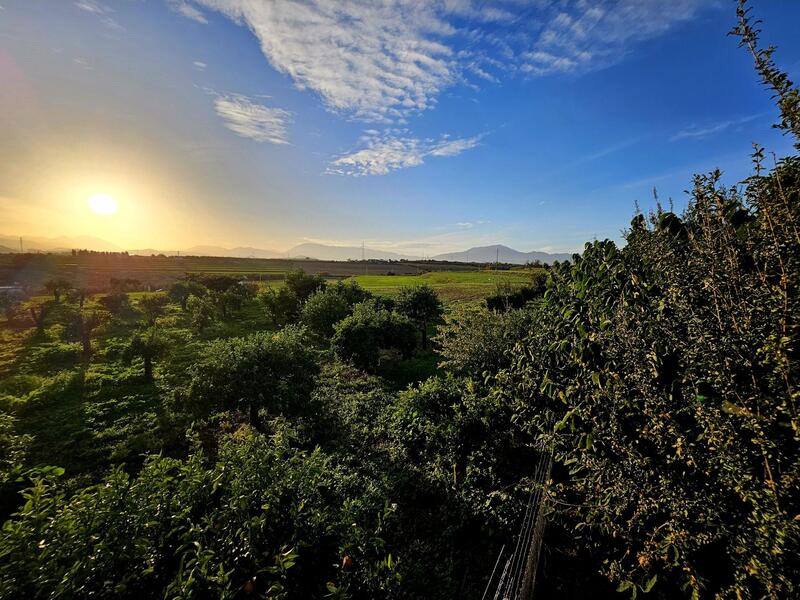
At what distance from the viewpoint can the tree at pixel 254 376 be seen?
8.78m

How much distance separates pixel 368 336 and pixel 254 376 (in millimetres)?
6882

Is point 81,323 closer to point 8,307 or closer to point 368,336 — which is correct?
point 8,307

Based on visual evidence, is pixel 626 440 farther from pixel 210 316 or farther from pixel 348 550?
pixel 210 316

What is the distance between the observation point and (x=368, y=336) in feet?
50.6

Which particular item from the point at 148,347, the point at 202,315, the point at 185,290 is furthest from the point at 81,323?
the point at 185,290

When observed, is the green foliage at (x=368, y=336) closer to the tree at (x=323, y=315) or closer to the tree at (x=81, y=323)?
the tree at (x=323, y=315)

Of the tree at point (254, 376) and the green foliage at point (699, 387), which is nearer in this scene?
the green foliage at point (699, 387)

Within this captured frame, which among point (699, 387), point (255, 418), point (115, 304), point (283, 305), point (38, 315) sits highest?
point (699, 387)

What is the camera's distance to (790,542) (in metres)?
2.69

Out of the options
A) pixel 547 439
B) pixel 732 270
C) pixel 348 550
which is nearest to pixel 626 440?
pixel 547 439

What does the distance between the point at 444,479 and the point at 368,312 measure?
1057cm

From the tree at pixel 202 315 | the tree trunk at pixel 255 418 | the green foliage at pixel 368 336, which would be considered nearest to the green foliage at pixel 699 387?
the tree trunk at pixel 255 418

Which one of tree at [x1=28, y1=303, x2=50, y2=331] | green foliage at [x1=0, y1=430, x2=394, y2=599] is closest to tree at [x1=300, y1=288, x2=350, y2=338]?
green foliage at [x1=0, y1=430, x2=394, y2=599]

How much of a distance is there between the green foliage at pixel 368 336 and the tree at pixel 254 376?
5.29 m
